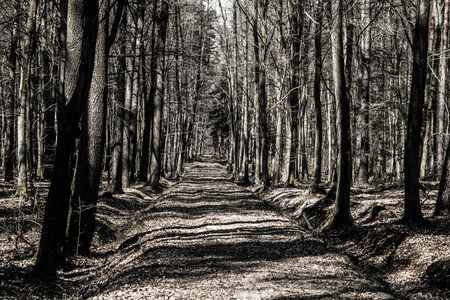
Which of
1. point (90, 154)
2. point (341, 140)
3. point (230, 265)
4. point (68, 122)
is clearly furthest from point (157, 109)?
point (68, 122)

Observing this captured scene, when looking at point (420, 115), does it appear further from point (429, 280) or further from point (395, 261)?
point (429, 280)

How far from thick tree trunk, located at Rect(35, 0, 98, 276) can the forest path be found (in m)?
1.11

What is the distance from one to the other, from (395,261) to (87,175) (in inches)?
260

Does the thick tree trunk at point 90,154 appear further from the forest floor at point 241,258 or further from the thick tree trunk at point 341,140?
the thick tree trunk at point 341,140

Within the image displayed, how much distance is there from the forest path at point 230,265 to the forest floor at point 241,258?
19 millimetres

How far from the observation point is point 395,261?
8047mm

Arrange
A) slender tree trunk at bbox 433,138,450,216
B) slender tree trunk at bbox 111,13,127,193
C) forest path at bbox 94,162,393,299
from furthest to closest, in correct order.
A: slender tree trunk at bbox 111,13,127,193
slender tree trunk at bbox 433,138,450,216
forest path at bbox 94,162,393,299

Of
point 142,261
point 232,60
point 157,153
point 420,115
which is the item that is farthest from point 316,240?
point 232,60

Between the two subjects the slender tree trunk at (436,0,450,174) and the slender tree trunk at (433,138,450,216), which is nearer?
the slender tree trunk at (433,138,450,216)

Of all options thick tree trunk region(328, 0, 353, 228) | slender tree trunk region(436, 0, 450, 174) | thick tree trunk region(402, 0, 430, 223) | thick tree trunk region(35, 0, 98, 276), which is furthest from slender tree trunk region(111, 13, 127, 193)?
slender tree trunk region(436, 0, 450, 174)

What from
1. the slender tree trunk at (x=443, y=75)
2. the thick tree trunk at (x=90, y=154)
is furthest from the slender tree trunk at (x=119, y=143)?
the slender tree trunk at (x=443, y=75)

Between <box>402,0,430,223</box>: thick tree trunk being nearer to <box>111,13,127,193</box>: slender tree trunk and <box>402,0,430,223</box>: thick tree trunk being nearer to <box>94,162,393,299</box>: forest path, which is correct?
<box>94,162,393,299</box>: forest path

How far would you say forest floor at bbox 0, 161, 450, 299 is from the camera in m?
6.25

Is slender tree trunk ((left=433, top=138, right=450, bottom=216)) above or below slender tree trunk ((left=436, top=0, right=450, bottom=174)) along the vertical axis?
below
